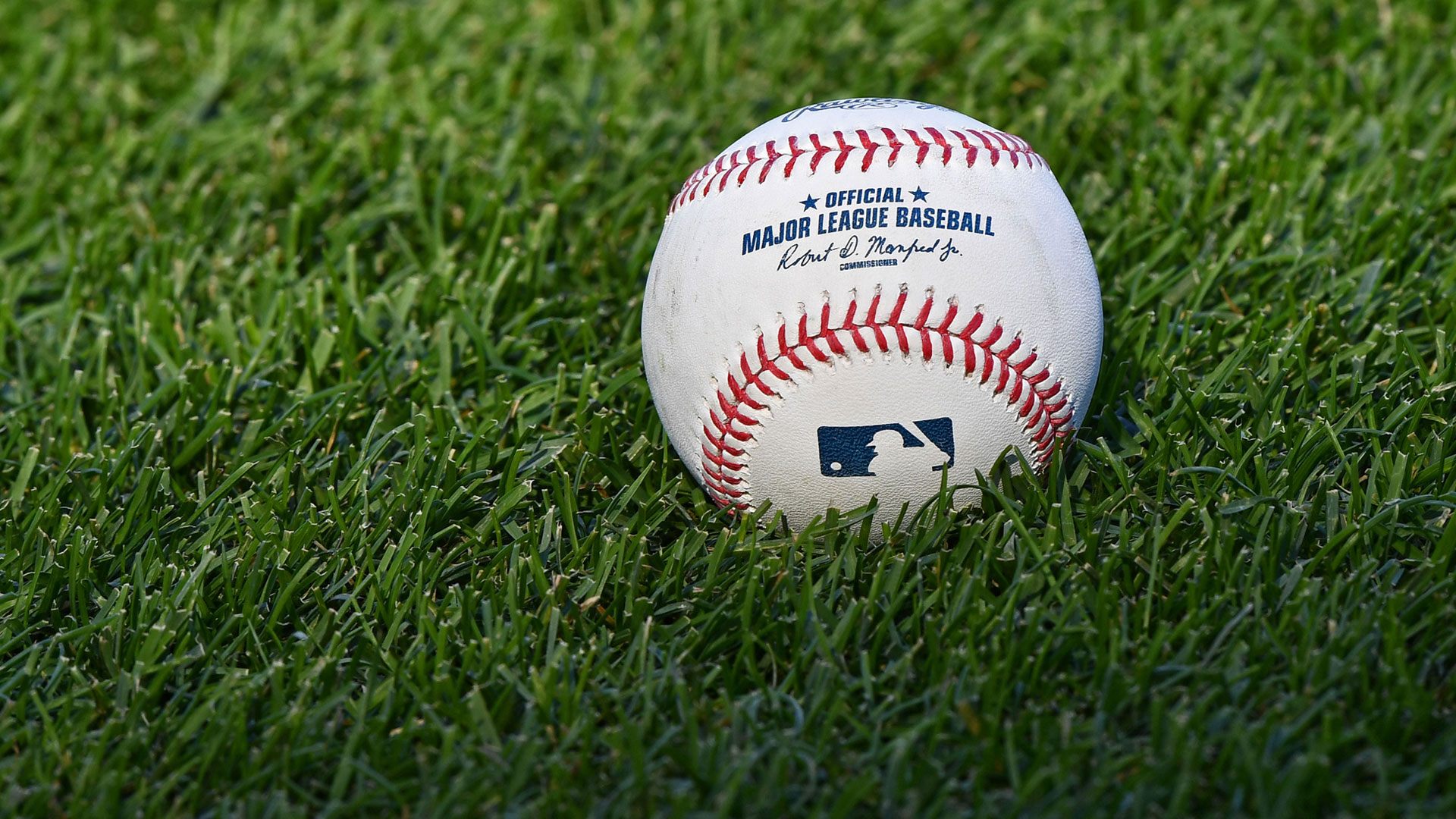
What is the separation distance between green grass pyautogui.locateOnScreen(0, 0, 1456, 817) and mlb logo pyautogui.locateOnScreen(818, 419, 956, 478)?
13cm

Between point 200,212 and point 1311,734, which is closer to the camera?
point 1311,734

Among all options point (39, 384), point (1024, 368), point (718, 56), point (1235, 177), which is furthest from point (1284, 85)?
point (39, 384)

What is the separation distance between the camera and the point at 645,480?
9.21ft

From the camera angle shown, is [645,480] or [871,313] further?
[645,480]

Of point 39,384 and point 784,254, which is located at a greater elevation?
point 784,254

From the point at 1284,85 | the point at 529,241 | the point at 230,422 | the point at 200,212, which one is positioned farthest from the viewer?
the point at 1284,85

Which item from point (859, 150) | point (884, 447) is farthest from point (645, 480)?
point (859, 150)

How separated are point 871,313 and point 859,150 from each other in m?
0.31

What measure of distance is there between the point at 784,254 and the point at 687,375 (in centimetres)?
29

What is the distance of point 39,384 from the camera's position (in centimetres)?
332

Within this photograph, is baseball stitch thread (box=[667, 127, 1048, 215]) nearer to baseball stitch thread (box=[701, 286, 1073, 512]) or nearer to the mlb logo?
baseball stitch thread (box=[701, 286, 1073, 512])

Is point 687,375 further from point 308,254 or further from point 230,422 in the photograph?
point 308,254

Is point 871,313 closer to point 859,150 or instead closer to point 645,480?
point 859,150
